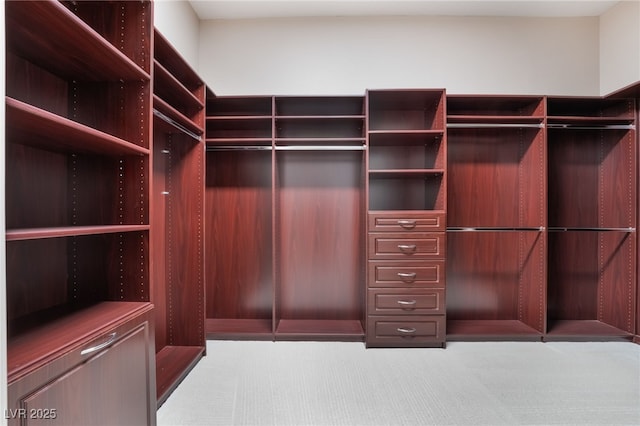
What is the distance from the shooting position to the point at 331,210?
2.88m

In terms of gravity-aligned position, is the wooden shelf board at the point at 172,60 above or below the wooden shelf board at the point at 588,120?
above

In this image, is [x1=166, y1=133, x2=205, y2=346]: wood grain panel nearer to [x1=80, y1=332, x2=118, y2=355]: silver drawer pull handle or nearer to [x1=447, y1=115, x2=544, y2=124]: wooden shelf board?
[x1=80, y1=332, x2=118, y2=355]: silver drawer pull handle

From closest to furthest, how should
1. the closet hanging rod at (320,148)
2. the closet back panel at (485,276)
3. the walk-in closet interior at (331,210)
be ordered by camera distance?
the walk-in closet interior at (331,210) < the closet hanging rod at (320,148) < the closet back panel at (485,276)

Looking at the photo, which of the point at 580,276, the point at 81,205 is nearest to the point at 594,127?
the point at 580,276

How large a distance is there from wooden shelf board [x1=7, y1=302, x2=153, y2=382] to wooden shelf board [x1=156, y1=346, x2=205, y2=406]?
71 cm

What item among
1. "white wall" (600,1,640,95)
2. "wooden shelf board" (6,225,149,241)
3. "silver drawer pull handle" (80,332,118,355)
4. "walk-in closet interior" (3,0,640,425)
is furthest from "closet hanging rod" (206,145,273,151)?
"white wall" (600,1,640,95)

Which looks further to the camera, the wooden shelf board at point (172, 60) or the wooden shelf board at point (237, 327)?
the wooden shelf board at point (237, 327)

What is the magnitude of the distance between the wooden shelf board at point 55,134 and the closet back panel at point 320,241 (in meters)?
1.61

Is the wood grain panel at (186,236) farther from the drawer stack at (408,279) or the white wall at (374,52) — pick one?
the drawer stack at (408,279)

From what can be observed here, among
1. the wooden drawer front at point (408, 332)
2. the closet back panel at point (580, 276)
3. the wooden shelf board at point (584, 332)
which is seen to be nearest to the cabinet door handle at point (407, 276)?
the wooden drawer front at point (408, 332)

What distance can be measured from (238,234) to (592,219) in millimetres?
3285

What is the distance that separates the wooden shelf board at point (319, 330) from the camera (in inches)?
99.7

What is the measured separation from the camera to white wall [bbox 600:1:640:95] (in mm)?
2650

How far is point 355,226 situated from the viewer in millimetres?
2883
